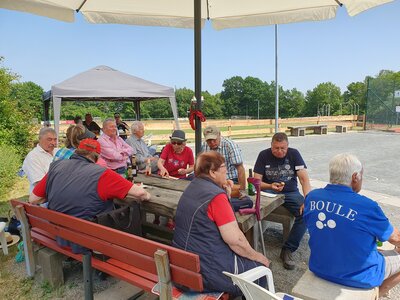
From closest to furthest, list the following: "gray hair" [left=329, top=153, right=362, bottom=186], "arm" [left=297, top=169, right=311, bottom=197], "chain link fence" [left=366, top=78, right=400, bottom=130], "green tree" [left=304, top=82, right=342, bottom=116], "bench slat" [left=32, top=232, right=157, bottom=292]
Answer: "gray hair" [left=329, top=153, right=362, bottom=186]
"bench slat" [left=32, top=232, right=157, bottom=292]
"arm" [left=297, top=169, right=311, bottom=197]
"chain link fence" [left=366, top=78, right=400, bottom=130]
"green tree" [left=304, top=82, right=342, bottom=116]

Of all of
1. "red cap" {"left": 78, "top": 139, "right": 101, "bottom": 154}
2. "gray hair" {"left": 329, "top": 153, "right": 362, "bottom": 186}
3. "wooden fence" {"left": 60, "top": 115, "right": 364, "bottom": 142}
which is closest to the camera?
"gray hair" {"left": 329, "top": 153, "right": 362, "bottom": 186}

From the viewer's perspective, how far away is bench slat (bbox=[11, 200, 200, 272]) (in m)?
1.66

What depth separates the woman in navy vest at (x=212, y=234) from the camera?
5.90ft

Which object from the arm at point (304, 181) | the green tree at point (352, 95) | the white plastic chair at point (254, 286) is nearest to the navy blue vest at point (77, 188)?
the white plastic chair at point (254, 286)

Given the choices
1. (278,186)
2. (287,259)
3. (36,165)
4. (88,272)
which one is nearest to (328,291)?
(287,259)

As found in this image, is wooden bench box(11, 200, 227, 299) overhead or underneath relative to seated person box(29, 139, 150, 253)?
underneath

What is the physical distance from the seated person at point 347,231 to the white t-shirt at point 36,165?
2.91 m

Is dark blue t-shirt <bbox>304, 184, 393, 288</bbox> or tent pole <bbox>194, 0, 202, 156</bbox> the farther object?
tent pole <bbox>194, 0, 202, 156</bbox>

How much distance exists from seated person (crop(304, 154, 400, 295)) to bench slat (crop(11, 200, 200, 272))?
85 cm

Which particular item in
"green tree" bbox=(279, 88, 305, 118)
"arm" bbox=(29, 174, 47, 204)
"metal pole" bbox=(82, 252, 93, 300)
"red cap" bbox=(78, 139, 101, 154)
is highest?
"green tree" bbox=(279, 88, 305, 118)

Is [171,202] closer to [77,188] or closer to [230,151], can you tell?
[77,188]

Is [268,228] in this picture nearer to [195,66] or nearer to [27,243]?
[195,66]

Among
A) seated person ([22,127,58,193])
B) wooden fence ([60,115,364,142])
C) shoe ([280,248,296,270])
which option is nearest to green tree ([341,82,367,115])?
wooden fence ([60,115,364,142])

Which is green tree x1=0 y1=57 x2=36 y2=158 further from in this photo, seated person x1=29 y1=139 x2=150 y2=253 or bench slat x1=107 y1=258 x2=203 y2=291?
bench slat x1=107 y1=258 x2=203 y2=291
